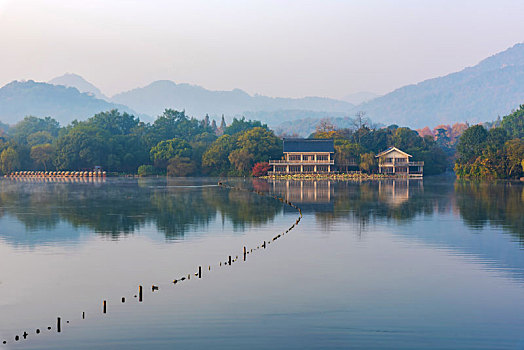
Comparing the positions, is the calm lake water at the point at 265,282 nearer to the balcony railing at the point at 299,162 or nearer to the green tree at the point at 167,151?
the balcony railing at the point at 299,162

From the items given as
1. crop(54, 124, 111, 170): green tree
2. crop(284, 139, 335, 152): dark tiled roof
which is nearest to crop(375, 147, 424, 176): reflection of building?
crop(284, 139, 335, 152): dark tiled roof

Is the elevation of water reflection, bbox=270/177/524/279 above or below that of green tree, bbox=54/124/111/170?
below

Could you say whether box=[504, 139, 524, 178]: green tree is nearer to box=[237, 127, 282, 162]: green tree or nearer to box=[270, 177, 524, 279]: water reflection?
box=[270, 177, 524, 279]: water reflection

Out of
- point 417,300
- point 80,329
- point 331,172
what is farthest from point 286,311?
point 331,172

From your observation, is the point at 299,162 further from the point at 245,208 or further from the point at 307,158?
the point at 245,208

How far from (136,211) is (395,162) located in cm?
9276

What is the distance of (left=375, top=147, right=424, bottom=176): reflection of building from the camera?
137 meters

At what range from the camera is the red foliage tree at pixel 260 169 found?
13750 centimetres

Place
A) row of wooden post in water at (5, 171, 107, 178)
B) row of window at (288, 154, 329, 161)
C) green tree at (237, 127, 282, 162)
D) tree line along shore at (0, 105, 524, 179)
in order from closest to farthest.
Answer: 1. tree line along shore at (0, 105, 524, 179)
2. row of window at (288, 154, 329, 161)
3. green tree at (237, 127, 282, 162)
4. row of wooden post in water at (5, 171, 107, 178)

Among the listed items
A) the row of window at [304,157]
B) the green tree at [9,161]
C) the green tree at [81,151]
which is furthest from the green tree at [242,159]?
the green tree at [9,161]

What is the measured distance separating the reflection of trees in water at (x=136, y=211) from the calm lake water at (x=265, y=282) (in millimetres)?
407

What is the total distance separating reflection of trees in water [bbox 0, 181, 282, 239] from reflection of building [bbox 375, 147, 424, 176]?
68.0 meters

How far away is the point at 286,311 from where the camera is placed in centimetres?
2058

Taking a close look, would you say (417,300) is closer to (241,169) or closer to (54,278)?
(54,278)
